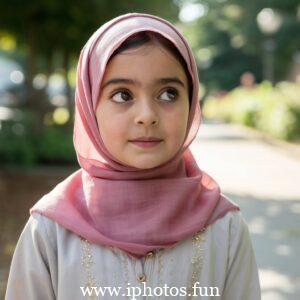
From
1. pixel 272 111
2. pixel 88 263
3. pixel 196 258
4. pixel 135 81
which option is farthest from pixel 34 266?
pixel 272 111

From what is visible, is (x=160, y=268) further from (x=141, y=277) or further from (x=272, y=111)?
(x=272, y=111)

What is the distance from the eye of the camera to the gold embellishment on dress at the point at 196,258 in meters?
1.63

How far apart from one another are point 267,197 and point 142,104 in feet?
24.0

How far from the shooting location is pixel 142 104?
1.55 meters

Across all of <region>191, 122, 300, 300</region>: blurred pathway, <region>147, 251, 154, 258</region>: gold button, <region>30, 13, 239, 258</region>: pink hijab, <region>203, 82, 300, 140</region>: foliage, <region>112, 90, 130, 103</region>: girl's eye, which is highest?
<region>203, 82, 300, 140</region>: foliage

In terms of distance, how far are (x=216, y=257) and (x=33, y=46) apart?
10.5 m

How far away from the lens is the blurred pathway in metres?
5.02

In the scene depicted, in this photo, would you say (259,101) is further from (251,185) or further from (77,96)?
(77,96)

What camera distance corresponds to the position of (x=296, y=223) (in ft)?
23.1

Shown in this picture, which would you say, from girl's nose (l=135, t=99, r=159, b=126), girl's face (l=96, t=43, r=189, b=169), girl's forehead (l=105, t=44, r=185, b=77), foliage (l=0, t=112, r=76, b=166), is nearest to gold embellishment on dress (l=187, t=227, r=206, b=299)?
girl's face (l=96, t=43, r=189, b=169)

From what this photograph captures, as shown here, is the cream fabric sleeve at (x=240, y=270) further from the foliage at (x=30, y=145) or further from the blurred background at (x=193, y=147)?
the foliage at (x=30, y=145)

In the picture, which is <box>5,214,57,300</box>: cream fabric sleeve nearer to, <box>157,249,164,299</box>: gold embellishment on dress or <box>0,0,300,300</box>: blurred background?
<box>157,249,164,299</box>: gold embellishment on dress

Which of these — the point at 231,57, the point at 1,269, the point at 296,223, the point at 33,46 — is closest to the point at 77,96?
the point at 1,269

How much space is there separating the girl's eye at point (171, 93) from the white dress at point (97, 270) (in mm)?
421
